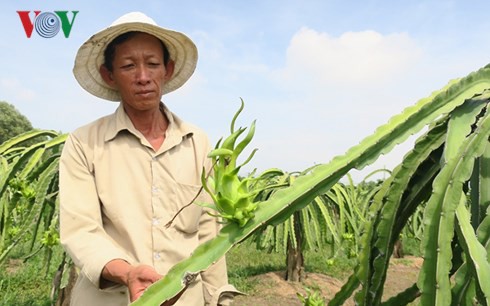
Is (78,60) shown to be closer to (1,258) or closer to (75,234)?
(75,234)

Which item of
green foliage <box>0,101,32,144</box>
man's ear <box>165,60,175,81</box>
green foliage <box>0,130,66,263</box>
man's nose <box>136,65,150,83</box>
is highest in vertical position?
green foliage <box>0,101,32,144</box>

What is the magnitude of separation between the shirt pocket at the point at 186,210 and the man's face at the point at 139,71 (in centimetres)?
29

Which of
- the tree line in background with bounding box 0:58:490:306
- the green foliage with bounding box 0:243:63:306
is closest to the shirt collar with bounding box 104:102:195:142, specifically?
the tree line in background with bounding box 0:58:490:306

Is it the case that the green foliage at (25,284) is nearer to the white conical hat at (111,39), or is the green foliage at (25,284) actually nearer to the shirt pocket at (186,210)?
the white conical hat at (111,39)

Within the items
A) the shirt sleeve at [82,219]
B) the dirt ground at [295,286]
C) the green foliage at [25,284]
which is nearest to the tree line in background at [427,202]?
the shirt sleeve at [82,219]

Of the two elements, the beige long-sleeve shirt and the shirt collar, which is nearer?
the beige long-sleeve shirt

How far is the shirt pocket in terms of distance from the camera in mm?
1658

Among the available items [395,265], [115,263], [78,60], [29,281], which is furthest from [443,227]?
[395,265]

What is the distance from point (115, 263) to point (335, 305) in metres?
0.62

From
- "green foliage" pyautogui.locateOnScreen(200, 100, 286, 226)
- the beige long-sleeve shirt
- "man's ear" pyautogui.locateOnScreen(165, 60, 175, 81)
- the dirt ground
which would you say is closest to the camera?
"green foliage" pyautogui.locateOnScreen(200, 100, 286, 226)

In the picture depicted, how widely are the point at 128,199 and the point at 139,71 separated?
396 millimetres

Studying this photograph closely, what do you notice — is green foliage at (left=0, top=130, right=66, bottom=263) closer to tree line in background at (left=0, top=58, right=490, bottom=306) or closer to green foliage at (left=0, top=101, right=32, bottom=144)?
tree line in background at (left=0, top=58, right=490, bottom=306)

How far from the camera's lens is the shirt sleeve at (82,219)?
1.41m

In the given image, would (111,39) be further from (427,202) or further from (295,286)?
(295,286)
